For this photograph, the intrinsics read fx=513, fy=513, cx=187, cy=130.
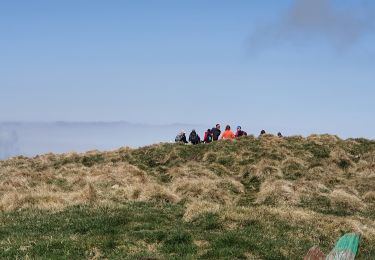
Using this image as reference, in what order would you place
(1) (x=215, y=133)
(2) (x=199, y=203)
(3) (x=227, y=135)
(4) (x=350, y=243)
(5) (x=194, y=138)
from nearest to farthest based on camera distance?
(4) (x=350, y=243) < (2) (x=199, y=203) < (3) (x=227, y=135) < (1) (x=215, y=133) < (5) (x=194, y=138)

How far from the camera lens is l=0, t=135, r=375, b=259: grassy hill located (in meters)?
15.5

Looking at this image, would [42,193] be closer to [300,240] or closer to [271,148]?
[300,240]

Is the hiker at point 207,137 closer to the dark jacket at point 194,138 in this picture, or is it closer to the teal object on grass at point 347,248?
the dark jacket at point 194,138

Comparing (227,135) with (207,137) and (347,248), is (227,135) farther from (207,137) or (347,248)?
(347,248)

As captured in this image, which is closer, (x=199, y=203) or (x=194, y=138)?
(x=199, y=203)

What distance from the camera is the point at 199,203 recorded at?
20734 millimetres

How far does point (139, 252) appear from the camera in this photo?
1485cm

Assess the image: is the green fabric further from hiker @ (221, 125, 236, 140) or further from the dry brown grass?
hiker @ (221, 125, 236, 140)

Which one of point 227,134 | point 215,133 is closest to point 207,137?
point 215,133

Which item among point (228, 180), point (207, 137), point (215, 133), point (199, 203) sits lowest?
point (199, 203)

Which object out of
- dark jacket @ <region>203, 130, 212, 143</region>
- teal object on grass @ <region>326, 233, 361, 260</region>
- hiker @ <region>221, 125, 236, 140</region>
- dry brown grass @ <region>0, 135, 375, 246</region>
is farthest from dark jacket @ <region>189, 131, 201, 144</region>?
teal object on grass @ <region>326, 233, 361, 260</region>

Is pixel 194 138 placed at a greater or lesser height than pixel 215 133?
lesser

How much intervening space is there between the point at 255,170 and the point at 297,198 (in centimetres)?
866

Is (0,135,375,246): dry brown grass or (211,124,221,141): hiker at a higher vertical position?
(211,124,221,141): hiker
